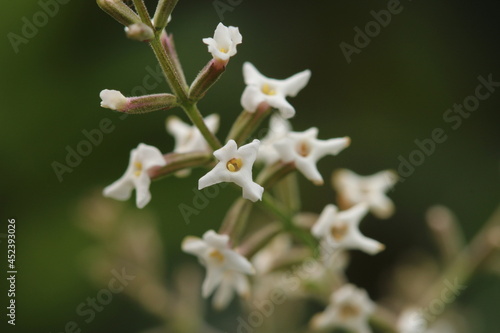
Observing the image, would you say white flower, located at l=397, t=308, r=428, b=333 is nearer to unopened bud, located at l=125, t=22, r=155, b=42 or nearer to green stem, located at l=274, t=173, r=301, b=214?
green stem, located at l=274, t=173, r=301, b=214

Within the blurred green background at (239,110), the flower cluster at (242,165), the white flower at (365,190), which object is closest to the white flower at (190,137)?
the flower cluster at (242,165)

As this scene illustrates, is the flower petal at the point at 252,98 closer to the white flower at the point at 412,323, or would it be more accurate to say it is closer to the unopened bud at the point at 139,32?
the unopened bud at the point at 139,32

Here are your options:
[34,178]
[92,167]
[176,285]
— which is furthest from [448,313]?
[34,178]

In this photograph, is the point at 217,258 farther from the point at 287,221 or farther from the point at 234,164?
the point at 234,164

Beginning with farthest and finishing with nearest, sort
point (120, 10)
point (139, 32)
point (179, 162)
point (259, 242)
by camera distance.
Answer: point (259, 242), point (179, 162), point (120, 10), point (139, 32)

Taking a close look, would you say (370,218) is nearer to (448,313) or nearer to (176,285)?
(448,313)

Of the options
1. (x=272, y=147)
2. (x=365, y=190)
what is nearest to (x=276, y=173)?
(x=272, y=147)

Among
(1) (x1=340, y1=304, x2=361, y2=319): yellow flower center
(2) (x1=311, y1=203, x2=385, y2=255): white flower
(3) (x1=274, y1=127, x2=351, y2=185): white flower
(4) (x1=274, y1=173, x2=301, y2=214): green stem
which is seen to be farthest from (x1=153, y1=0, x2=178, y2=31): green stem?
(1) (x1=340, y1=304, x2=361, y2=319): yellow flower center
